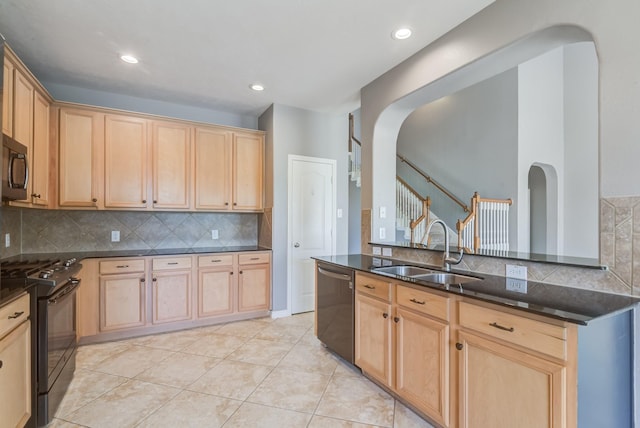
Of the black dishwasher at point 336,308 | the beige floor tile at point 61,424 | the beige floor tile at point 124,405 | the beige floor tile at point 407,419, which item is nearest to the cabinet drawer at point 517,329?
the beige floor tile at point 407,419

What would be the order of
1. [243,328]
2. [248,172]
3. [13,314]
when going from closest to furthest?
1. [13,314]
2. [243,328]
3. [248,172]

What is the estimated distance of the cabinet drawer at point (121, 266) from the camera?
3252 millimetres

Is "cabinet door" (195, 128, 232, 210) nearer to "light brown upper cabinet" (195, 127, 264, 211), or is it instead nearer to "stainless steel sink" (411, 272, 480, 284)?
"light brown upper cabinet" (195, 127, 264, 211)

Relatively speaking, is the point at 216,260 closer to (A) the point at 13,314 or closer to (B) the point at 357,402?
(A) the point at 13,314

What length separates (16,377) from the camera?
5.56 ft

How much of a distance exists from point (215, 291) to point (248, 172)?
1586 mm

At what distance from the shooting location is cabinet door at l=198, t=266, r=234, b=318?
3.72 m

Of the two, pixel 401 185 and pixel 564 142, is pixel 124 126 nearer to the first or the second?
pixel 401 185

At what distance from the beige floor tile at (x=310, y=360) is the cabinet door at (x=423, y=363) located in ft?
2.66

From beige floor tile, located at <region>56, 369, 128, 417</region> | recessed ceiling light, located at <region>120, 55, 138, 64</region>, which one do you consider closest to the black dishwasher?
beige floor tile, located at <region>56, 369, 128, 417</region>

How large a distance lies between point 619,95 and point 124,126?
4.20 m

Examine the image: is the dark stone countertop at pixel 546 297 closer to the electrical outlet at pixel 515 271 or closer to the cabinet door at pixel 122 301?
the electrical outlet at pixel 515 271

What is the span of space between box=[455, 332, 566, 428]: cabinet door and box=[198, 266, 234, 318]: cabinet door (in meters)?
2.87

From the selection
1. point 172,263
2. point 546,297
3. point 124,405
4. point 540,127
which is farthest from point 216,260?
point 540,127
